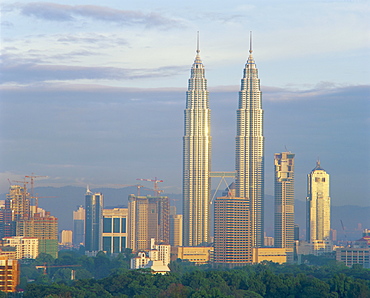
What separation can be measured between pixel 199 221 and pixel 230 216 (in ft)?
99.7

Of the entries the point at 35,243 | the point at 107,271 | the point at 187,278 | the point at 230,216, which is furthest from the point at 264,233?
the point at 187,278

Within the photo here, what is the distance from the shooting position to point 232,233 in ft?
547

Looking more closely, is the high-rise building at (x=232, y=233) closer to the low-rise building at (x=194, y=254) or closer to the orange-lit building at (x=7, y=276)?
the low-rise building at (x=194, y=254)

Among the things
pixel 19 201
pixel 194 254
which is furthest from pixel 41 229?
pixel 194 254

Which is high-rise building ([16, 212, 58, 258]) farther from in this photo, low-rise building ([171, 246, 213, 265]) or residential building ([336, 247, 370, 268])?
residential building ([336, 247, 370, 268])

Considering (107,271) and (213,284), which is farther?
(107,271)

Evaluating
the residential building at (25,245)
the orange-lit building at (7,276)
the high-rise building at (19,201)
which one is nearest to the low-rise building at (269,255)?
the residential building at (25,245)

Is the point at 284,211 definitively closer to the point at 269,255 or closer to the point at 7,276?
the point at 269,255

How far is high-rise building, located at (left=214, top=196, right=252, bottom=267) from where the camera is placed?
535 feet

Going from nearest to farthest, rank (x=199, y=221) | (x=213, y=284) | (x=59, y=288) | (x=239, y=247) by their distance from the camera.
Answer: (x=59, y=288) < (x=213, y=284) < (x=239, y=247) < (x=199, y=221)

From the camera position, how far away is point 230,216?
169250 mm

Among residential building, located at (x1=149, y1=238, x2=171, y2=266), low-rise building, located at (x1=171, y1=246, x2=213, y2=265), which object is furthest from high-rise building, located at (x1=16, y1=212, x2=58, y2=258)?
residential building, located at (x1=149, y1=238, x2=171, y2=266)

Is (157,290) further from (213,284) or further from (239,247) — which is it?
(239,247)

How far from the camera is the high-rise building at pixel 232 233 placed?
535ft
